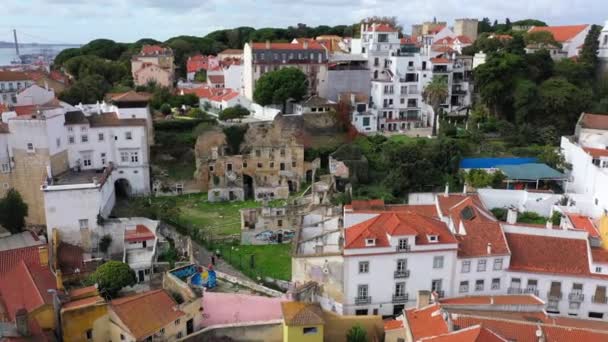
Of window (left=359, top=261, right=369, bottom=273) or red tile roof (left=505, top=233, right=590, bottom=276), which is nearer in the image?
window (left=359, top=261, right=369, bottom=273)

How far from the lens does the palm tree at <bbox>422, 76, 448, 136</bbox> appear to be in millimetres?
55312

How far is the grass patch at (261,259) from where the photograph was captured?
34000 millimetres

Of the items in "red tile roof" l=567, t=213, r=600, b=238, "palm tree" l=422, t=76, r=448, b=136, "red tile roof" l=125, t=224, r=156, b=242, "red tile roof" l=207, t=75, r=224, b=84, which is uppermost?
"red tile roof" l=207, t=75, r=224, b=84

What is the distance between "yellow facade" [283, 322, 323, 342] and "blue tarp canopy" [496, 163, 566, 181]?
25.2 meters

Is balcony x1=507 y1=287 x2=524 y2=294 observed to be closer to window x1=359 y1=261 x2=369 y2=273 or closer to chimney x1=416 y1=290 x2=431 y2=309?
chimney x1=416 y1=290 x2=431 y2=309

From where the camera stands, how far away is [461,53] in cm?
7169

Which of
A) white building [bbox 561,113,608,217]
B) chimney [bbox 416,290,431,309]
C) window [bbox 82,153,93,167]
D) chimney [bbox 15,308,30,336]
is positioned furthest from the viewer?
window [bbox 82,153,93,167]

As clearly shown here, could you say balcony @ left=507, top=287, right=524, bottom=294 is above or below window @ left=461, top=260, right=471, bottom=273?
below

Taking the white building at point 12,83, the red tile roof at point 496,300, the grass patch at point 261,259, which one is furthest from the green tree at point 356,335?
the white building at point 12,83

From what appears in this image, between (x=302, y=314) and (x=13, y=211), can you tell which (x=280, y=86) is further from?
(x=302, y=314)

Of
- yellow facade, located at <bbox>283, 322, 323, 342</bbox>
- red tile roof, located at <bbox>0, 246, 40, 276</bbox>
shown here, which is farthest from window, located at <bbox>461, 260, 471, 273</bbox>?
red tile roof, located at <bbox>0, 246, 40, 276</bbox>

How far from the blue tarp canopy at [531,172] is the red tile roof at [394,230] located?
52.6ft

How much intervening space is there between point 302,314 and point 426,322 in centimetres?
579

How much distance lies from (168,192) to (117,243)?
1243 cm
